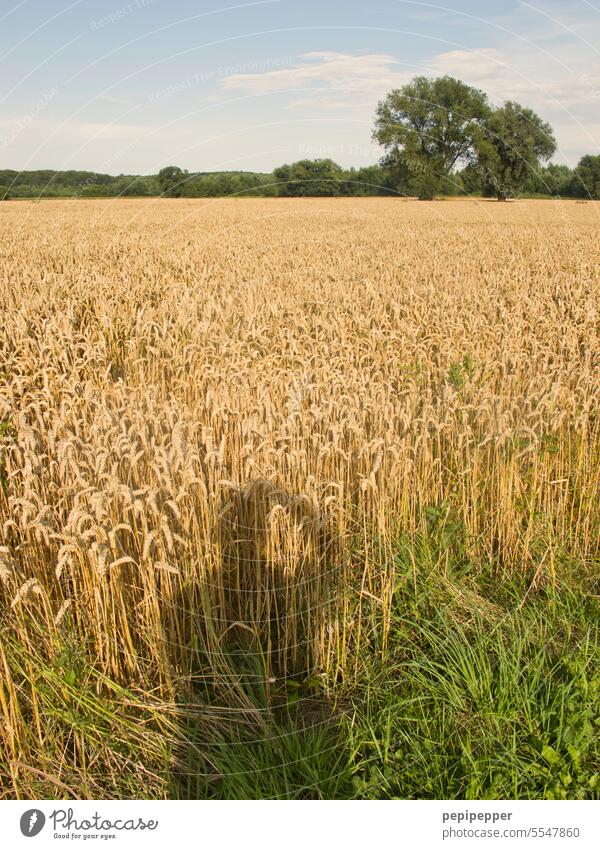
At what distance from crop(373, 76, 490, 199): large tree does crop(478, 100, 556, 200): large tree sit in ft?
2.76

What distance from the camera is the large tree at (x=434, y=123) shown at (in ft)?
94.8

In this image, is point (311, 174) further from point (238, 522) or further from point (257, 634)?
point (257, 634)

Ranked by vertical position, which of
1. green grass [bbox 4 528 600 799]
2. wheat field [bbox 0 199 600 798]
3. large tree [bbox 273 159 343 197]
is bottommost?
green grass [bbox 4 528 600 799]

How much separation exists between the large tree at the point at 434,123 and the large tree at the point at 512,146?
843mm

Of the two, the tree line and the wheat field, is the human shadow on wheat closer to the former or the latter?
the wheat field

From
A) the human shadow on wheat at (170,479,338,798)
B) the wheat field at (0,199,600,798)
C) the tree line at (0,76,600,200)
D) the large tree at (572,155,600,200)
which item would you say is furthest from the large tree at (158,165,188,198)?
the human shadow on wheat at (170,479,338,798)

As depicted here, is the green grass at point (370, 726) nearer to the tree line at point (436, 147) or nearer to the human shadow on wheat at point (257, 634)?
the human shadow on wheat at point (257, 634)

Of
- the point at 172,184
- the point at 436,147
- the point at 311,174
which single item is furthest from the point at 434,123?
the point at 172,184

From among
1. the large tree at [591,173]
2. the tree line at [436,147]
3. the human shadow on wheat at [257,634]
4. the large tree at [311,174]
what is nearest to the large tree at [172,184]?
the tree line at [436,147]

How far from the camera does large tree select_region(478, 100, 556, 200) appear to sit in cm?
3147

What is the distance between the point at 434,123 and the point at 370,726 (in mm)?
31622

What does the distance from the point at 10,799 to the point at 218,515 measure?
147cm

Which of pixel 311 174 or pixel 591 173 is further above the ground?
pixel 591 173

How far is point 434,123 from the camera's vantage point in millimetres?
29859
